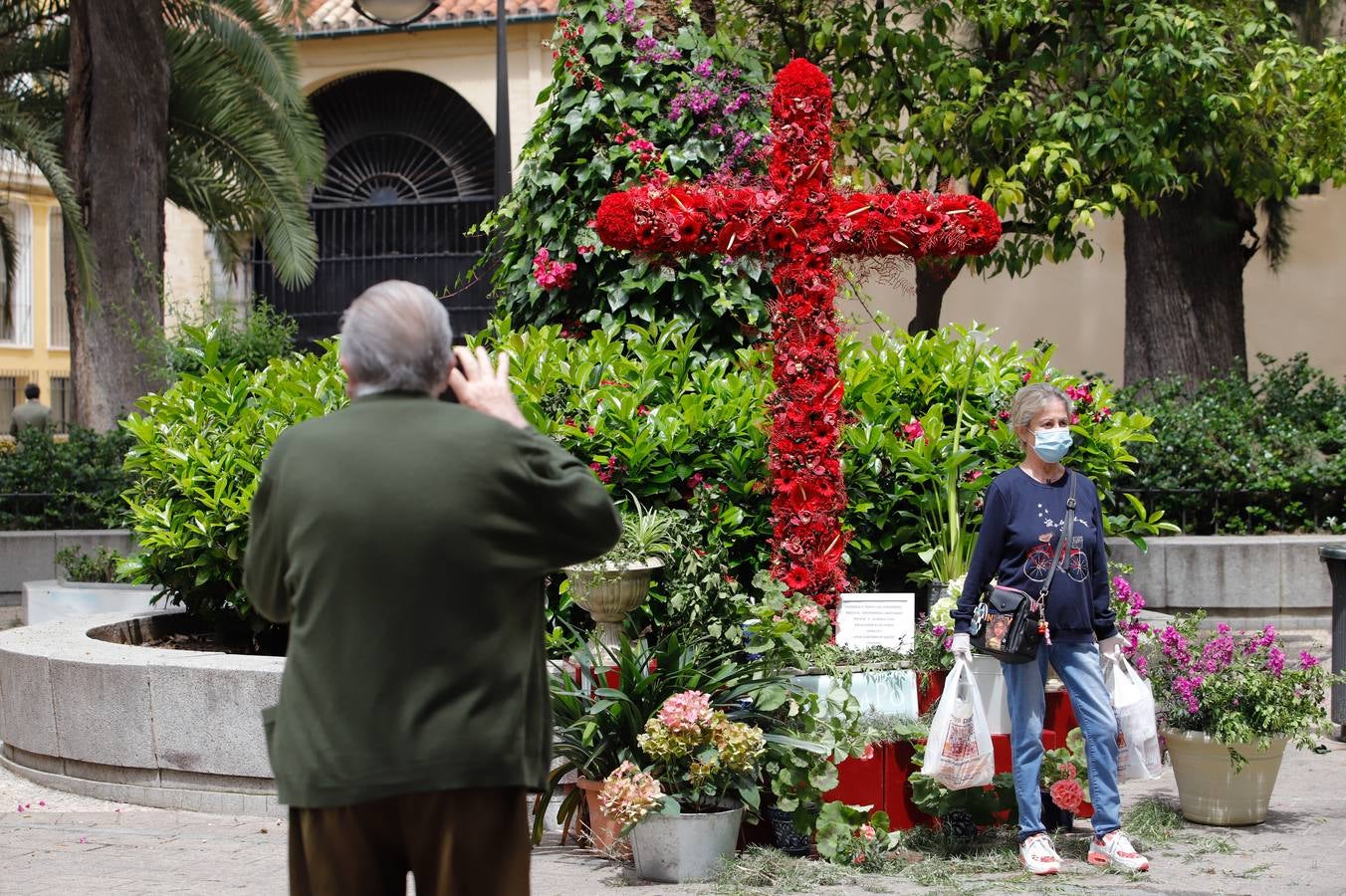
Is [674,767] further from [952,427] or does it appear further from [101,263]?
[101,263]

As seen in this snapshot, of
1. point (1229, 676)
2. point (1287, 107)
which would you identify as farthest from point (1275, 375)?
point (1229, 676)

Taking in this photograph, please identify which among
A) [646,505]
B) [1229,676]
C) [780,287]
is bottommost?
[1229,676]

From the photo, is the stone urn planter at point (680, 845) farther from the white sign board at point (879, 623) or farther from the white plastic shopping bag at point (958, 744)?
the white sign board at point (879, 623)

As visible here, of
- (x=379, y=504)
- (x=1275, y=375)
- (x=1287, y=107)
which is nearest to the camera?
(x=379, y=504)

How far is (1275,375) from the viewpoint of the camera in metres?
13.8

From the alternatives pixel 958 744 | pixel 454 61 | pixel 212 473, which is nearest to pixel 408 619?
pixel 958 744

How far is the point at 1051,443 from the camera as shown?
5.86m

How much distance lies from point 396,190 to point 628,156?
60.3 feet

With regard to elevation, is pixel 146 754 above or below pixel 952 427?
below

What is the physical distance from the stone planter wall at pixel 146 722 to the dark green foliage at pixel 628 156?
9.64ft

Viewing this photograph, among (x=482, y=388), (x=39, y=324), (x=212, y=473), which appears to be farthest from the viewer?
(x=39, y=324)

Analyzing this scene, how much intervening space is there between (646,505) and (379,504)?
14.2ft

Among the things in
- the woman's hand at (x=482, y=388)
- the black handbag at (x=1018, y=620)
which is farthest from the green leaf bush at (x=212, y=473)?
the woman's hand at (x=482, y=388)

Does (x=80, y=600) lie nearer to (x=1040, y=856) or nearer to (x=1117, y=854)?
(x=1040, y=856)
